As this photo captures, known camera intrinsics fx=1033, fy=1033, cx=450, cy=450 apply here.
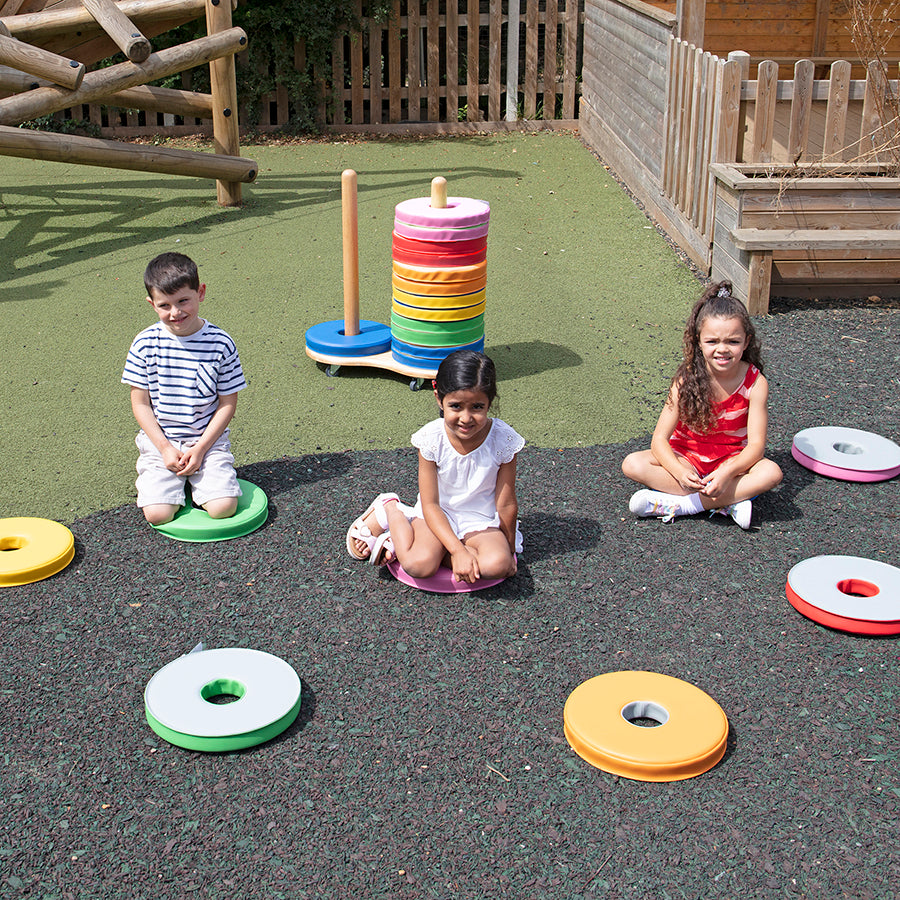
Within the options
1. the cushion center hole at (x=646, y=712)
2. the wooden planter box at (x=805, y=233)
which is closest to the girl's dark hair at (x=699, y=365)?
the cushion center hole at (x=646, y=712)

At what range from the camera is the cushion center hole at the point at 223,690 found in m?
3.41

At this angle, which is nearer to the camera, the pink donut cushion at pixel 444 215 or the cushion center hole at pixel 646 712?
the cushion center hole at pixel 646 712

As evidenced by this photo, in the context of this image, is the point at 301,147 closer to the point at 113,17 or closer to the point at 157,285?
the point at 113,17

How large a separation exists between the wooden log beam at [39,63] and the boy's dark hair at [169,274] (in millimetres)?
4289

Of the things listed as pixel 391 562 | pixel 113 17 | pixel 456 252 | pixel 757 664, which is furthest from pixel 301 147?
pixel 757 664

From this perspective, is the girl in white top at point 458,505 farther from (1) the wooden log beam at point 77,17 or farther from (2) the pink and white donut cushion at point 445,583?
(1) the wooden log beam at point 77,17

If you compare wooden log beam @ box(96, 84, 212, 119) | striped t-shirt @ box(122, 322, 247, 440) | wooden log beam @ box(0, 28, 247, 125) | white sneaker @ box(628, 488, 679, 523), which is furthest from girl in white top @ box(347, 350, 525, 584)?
wooden log beam @ box(96, 84, 212, 119)

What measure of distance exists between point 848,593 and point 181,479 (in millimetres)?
2855

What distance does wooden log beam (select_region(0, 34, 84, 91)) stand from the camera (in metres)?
7.76

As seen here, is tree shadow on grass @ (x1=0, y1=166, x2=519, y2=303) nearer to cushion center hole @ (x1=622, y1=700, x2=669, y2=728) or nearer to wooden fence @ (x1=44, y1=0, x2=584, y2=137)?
wooden fence @ (x1=44, y1=0, x2=584, y2=137)

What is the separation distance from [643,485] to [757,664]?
1.41 metres

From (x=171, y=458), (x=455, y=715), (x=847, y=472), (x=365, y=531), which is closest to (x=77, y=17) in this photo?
(x=171, y=458)

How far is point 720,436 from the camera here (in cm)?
471

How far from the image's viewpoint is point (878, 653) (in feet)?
12.1
